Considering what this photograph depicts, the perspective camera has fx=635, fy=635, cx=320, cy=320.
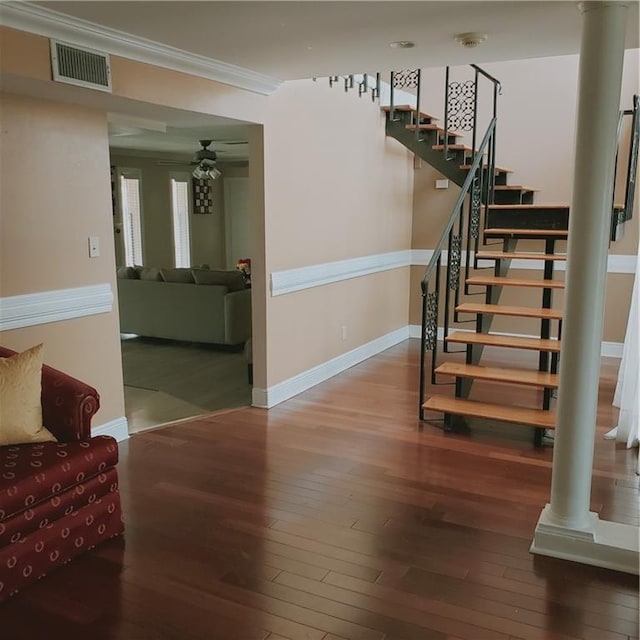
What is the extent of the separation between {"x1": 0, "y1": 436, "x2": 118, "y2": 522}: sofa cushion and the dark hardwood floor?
351 millimetres

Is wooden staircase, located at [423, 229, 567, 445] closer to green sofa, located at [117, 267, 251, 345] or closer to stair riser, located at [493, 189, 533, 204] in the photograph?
stair riser, located at [493, 189, 533, 204]

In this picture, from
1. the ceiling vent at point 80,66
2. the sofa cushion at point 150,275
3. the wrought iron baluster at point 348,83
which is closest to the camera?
the ceiling vent at point 80,66

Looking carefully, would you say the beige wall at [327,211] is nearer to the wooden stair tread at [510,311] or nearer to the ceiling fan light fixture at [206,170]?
the wooden stair tread at [510,311]

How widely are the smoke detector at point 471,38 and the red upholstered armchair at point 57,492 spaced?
246 cm

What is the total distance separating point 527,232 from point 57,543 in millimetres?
3966

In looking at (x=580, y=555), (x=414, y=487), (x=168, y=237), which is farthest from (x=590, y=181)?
(x=168, y=237)

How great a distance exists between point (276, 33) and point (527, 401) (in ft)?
10.2

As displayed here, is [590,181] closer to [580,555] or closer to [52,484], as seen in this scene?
[580,555]

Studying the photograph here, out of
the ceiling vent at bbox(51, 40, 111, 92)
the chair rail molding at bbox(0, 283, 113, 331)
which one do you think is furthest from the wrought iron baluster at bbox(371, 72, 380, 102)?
the chair rail molding at bbox(0, 283, 113, 331)

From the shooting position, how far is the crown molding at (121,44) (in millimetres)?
2729

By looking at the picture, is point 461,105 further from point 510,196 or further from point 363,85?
point 363,85

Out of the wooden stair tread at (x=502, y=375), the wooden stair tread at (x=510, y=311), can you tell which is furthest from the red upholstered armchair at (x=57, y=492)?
the wooden stair tread at (x=510, y=311)

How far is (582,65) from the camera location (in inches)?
96.5

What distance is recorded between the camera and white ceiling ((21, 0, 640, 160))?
2684mm
